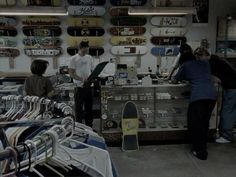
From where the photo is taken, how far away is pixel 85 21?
718 cm

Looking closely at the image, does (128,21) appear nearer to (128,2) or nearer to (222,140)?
(128,2)

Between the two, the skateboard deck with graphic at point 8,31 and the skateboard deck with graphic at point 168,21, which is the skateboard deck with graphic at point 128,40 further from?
the skateboard deck with graphic at point 8,31

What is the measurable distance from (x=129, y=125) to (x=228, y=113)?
5.11 feet

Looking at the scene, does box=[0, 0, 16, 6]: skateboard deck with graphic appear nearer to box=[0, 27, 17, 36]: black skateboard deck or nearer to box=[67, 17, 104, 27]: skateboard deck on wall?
box=[0, 27, 17, 36]: black skateboard deck

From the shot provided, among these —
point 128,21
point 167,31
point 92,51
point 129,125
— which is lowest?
point 129,125

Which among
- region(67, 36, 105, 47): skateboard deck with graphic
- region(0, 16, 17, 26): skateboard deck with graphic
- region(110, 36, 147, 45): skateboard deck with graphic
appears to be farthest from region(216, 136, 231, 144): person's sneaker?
region(0, 16, 17, 26): skateboard deck with graphic

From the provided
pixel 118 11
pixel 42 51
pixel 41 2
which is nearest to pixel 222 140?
pixel 118 11

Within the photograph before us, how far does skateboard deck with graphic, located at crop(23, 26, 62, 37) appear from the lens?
713 centimetres

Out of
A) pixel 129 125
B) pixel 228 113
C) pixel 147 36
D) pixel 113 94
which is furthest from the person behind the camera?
pixel 147 36

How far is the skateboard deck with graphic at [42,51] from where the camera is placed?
720cm

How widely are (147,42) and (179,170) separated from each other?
4.05 metres

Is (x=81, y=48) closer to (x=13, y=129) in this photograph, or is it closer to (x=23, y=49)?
(x=23, y=49)

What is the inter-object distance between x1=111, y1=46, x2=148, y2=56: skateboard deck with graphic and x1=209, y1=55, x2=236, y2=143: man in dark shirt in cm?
286

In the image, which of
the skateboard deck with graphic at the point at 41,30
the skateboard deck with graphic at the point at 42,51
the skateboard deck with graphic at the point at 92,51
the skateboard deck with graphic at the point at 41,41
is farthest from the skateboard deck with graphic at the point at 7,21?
the skateboard deck with graphic at the point at 92,51
